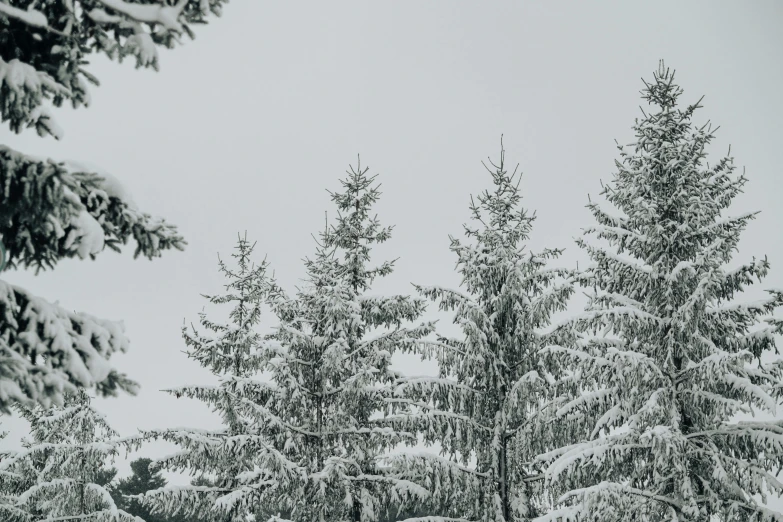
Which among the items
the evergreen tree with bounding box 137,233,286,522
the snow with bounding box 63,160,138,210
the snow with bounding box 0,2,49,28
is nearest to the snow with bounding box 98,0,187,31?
the snow with bounding box 0,2,49,28

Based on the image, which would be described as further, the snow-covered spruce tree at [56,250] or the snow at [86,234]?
the snow at [86,234]

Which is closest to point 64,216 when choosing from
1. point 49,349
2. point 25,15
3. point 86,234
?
point 86,234

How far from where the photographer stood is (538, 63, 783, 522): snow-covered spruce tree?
1120cm

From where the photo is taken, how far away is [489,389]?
14086 millimetres

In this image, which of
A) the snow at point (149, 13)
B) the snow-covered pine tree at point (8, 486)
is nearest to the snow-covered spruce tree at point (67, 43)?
the snow at point (149, 13)

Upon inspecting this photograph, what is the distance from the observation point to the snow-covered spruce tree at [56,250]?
13.7 feet

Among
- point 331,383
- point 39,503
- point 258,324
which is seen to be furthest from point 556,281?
point 39,503

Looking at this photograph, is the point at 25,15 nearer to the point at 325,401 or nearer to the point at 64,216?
the point at 64,216

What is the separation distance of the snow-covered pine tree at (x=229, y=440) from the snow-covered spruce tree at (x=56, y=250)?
8.82m

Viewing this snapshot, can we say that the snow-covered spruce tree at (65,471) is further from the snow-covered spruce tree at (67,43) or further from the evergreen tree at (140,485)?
the evergreen tree at (140,485)

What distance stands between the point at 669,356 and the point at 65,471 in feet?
60.1

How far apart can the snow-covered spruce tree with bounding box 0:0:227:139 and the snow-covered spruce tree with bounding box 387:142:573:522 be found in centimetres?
997

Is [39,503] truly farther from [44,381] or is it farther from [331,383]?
[44,381]

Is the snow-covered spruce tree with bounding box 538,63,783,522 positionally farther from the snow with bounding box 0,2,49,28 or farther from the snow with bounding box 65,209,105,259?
the snow with bounding box 0,2,49,28
